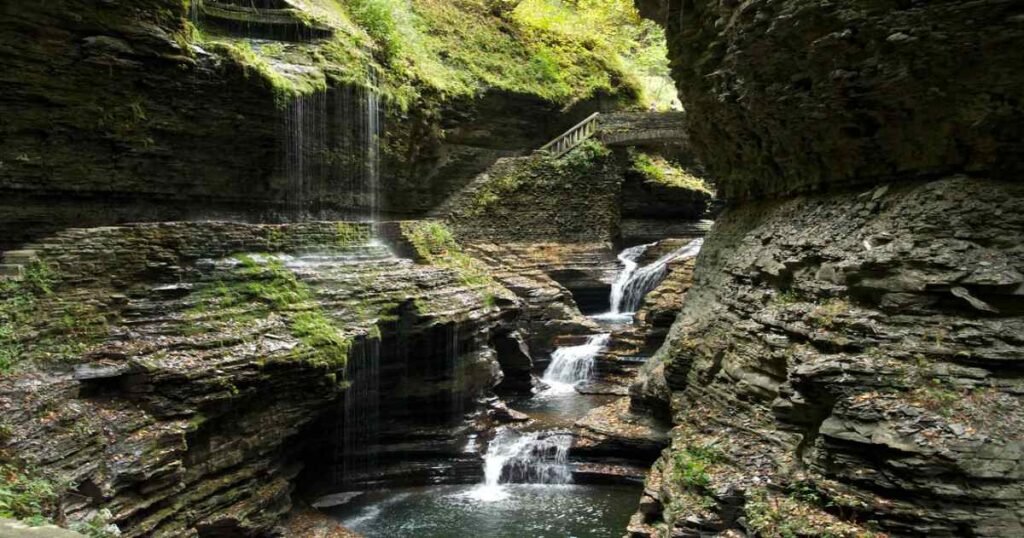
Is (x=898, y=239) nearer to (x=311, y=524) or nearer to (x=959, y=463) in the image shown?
(x=959, y=463)

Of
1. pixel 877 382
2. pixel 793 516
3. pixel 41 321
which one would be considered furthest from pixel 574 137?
pixel 793 516

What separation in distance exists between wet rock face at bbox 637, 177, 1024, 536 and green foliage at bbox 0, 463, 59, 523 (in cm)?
839

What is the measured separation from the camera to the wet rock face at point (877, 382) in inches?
275

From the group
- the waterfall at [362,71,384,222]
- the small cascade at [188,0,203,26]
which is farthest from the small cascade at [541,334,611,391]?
the small cascade at [188,0,203,26]

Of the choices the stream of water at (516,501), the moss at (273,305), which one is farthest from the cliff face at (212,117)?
the stream of water at (516,501)

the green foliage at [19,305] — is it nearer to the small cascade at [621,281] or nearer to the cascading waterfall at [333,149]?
the cascading waterfall at [333,149]

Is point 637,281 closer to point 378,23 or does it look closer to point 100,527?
point 378,23

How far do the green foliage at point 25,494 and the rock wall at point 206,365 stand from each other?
8cm

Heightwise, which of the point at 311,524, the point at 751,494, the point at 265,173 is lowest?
the point at 311,524

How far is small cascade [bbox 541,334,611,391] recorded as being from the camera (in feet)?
65.0

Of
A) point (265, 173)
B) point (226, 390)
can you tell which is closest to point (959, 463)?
point (226, 390)

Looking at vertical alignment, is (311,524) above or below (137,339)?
below

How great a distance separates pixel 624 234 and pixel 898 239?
767 inches

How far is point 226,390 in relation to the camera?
1040cm
